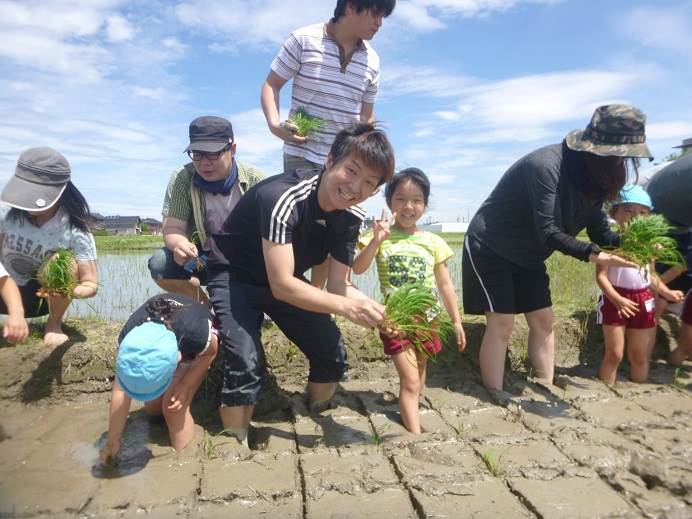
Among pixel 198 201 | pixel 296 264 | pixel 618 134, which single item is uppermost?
pixel 618 134

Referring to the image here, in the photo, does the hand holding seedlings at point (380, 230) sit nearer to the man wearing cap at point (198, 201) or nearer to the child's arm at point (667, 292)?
the man wearing cap at point (198, 201)

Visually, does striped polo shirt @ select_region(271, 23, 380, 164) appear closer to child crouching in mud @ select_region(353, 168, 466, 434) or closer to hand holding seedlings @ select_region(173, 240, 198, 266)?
child crouching in mud @ select_region(353, 168, 466, 434)

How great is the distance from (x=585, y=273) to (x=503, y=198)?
340 centimetres

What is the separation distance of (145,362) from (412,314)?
1333mm

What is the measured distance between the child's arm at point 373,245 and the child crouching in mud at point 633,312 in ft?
5.70

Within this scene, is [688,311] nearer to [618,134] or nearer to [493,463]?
[618,134]

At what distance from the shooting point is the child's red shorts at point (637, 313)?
384 cm

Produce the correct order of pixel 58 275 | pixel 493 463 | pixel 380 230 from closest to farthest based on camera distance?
pixel 493 463
pixel 380 230
pixel 58 275

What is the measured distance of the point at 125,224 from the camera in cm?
3388

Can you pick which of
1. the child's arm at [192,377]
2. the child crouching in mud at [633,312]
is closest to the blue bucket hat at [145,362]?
the child's arm at [192,377]

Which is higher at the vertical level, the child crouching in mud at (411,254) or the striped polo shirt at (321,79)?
the striped polo shirt at (321,79)

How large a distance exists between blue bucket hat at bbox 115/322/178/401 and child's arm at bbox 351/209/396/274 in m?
1.15

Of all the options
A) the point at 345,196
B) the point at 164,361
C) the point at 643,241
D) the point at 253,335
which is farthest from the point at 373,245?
the point at 643,241

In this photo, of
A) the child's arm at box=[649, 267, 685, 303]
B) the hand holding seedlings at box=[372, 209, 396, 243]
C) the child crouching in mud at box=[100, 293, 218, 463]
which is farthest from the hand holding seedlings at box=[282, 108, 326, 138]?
the child's arm at box=[649, 267, 685, 303]
